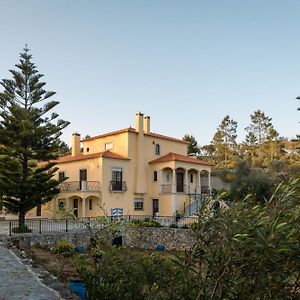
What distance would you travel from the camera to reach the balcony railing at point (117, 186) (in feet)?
93.2

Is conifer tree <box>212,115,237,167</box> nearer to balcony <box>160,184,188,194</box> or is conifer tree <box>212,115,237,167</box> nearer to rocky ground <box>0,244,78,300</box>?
balcony <box>160,184,188,194</box>

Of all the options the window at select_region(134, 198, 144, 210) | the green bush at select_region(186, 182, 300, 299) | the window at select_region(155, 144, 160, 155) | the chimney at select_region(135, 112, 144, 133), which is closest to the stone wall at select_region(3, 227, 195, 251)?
the window at select_region(134, 198, 144, 210)

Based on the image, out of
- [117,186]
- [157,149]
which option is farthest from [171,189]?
[117,186]

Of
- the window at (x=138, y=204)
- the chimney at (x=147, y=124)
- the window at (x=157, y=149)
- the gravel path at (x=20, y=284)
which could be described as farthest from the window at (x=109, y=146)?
the gravel path at (x=20, y=284)

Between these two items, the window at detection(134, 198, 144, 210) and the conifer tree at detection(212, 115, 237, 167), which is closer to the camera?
the window at detection(134, 198, 144, 210)

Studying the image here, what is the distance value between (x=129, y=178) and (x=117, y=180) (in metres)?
1.20

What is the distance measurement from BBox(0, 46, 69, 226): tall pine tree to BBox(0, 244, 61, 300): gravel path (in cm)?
829

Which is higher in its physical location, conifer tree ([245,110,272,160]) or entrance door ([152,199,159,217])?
conifer tree ([245,110,272,160])

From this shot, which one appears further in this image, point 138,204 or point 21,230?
point 138,204

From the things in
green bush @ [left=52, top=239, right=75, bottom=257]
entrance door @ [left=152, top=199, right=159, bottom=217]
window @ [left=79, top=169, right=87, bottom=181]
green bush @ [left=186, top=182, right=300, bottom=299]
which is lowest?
green bush @ [left=52, top=239, right=75, bottom=257]

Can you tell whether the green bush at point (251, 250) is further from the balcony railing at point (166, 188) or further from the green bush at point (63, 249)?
the balcony railing at point (166, 188)

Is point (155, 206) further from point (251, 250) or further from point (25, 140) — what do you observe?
point (251, 250)

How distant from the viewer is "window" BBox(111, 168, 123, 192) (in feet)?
93.8

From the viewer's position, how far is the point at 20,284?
8.70 meters
